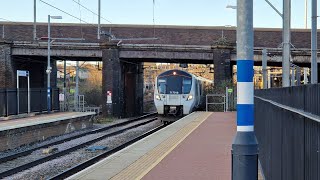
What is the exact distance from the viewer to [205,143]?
49.3 feet

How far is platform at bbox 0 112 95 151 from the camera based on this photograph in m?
18.4

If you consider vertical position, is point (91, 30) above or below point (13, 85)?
above

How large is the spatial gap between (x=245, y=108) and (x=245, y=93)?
0.16 m

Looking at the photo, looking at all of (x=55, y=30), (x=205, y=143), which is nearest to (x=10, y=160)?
(x=205, y=143)

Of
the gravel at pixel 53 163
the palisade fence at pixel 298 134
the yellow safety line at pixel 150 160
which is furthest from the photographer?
the gravel at pixel 53 163

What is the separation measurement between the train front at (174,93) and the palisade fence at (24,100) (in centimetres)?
769

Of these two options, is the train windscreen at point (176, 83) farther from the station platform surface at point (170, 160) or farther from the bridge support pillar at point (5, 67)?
the station platform surface at point (170, 160)

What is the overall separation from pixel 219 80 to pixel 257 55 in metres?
4.08

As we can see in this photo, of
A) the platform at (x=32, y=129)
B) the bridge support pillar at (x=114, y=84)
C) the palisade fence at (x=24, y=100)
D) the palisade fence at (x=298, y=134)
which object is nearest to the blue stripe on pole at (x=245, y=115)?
the palisade fence at (x=298, y=134)

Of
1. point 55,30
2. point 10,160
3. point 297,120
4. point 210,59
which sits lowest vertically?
point 10,160

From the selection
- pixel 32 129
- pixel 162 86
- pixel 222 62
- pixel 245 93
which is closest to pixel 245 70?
pixel 245 93

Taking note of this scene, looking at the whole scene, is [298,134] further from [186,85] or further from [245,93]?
[186,85]

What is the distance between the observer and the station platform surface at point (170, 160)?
9.52 m

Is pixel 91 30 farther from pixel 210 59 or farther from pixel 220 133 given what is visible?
pixel 220 133
